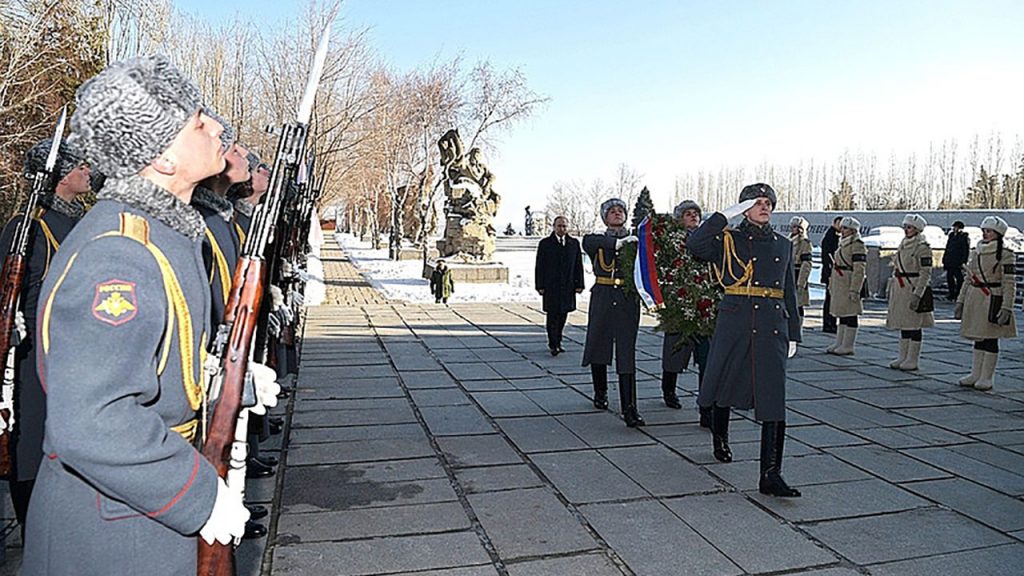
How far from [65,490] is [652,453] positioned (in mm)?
4421

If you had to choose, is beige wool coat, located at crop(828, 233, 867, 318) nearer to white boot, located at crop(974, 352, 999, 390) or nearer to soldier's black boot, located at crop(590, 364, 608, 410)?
white boot, located at crop(974, 352, 999, 390)

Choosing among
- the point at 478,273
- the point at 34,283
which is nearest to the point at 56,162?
the point at 34,283

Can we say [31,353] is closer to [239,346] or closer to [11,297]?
[11,297]

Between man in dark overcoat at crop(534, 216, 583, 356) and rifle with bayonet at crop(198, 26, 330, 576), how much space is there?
7961 mm

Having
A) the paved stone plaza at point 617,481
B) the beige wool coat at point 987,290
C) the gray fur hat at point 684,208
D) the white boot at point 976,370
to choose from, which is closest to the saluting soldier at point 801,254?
the paved stone plaza at point 617,481

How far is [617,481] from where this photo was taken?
4988 mm

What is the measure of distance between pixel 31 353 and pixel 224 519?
8.15 ft

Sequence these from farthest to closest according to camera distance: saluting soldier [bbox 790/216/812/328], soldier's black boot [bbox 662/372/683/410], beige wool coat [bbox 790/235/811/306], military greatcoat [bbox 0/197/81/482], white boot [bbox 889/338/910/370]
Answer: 1. beige wool coat [bbox 790/235/811/306]
2. saluting soldier [bbox 790/216/812/328]
3. white boot [bbox 889/338/910/370]
4. soldier's black boot [bbox 662/372/683/410]
5. military greatcoat [bbox 0/197/81/482]

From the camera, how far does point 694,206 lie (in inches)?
272

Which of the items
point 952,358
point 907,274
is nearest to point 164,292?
point 907,274

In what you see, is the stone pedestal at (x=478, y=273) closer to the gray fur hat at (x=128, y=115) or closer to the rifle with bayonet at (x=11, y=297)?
the rifle with bayonet at (x=11, y=297)

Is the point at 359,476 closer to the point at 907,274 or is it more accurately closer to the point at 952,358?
the point at 907,274

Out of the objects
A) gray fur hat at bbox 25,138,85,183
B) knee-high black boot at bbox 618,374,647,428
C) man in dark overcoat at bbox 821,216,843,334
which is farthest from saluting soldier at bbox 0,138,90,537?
man in dark overcoat at bbox 821,216,843,334

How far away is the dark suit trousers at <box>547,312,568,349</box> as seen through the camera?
988 centimetres
